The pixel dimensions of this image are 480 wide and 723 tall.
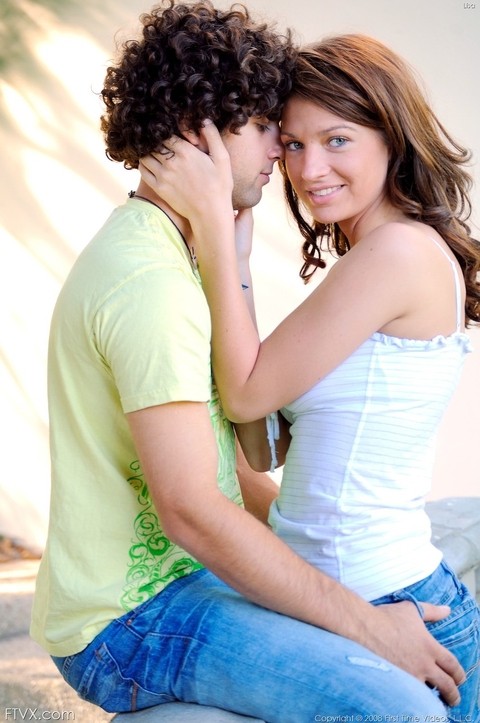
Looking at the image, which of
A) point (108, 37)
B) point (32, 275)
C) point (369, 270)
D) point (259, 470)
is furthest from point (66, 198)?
point (369, 270)

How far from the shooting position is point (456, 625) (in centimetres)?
200

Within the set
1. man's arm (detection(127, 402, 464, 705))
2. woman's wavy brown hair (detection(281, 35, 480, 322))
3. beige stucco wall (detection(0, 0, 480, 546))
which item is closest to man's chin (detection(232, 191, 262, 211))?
woman's wavy brown hair (detection(281, 35, 480, 322))

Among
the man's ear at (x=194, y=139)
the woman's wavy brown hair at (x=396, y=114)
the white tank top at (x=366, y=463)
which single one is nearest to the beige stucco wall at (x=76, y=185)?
the woman's wavy brown hair at (x=396, y=114)

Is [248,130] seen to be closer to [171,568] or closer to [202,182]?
[202,182]

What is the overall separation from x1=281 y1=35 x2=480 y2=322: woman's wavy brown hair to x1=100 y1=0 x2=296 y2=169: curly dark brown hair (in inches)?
3.4

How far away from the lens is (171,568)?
6.17ft

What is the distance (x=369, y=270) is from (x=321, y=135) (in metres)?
0.35

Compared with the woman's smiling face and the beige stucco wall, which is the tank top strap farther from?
the beige stucco wall

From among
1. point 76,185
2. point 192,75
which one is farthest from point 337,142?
point 76,185

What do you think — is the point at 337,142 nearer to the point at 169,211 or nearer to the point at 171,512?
the point at 169,211

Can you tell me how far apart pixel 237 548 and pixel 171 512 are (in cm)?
13

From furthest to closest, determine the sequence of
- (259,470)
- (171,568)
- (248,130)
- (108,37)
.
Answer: (108,37)
(259,470)
(248,130)
(171,568)

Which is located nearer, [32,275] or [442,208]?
[442,208]

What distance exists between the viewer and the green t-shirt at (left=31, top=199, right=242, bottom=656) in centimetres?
173
